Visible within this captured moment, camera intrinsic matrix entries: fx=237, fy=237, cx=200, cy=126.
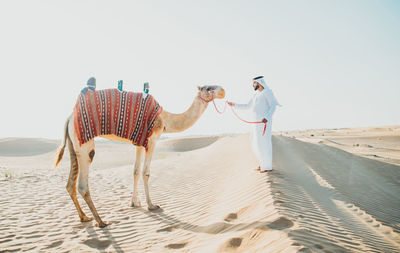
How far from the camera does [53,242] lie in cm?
399

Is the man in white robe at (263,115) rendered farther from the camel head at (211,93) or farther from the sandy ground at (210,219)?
the camel head at (211,93)

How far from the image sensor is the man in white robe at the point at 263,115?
22.5ft

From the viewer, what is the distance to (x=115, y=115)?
491cm

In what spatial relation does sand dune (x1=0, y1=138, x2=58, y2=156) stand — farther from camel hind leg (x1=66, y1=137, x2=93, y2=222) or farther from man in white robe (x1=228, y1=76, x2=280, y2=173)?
man in white robe (x1=228, y1=76, x2=280, y2=173)

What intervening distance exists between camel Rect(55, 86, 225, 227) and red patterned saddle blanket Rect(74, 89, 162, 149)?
235mm

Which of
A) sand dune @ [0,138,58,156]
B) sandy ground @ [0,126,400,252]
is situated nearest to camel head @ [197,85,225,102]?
sandy ground @ [0,126,400,252]

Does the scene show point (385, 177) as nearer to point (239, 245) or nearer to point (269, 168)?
point (269, 168)

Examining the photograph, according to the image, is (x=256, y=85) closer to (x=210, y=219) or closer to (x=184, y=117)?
(x=184, y=117)

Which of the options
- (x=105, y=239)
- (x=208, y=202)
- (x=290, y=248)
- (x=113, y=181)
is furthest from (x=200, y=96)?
(x=113, y=181)

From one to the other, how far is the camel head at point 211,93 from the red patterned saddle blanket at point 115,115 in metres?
1.33

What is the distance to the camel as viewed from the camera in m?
4.60

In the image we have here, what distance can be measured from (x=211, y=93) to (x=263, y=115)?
1.90m

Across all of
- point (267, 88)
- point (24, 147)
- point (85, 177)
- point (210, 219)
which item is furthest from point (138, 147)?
point (24, 147)

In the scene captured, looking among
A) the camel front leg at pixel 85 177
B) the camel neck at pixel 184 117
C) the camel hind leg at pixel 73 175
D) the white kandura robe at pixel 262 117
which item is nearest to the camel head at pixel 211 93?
the camel neck at pixel 184 117
